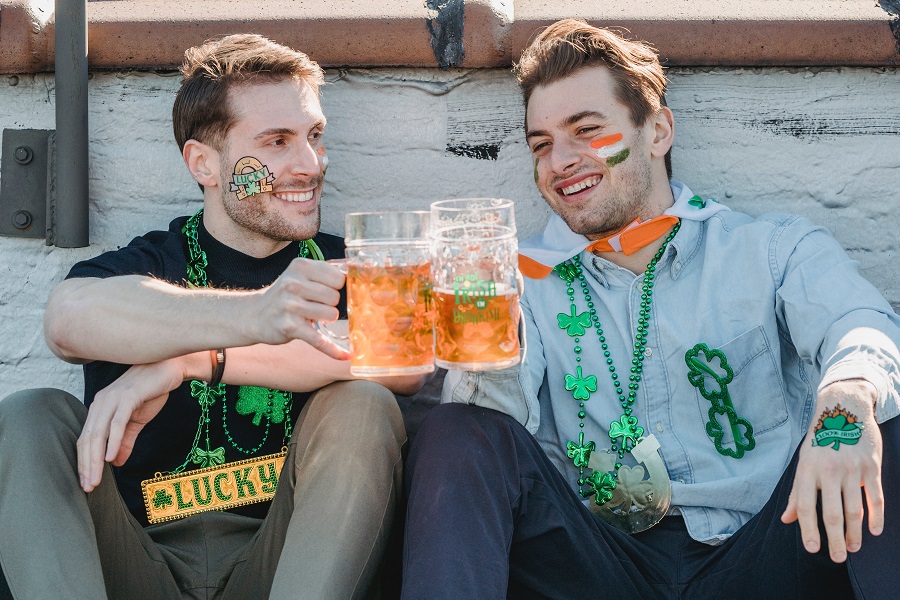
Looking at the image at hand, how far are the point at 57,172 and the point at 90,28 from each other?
1.58 ft

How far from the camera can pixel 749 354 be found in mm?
2592

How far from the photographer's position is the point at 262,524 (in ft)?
8.13

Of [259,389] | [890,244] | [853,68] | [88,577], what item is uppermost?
[853,68]

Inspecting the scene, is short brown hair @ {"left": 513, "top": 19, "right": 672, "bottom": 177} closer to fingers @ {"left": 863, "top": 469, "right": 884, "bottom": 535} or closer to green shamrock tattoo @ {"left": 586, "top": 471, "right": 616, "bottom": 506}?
green shamrock tattoo @ {"left": 586, "top": 471, "right": 616, "bottom": 506}

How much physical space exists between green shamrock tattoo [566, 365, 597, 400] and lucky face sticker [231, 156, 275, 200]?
101 cm

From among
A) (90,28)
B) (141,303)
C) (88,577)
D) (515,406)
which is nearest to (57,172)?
(90,28)

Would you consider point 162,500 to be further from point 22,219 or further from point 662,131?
point 662,131

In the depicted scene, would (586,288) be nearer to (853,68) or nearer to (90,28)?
(853,68)

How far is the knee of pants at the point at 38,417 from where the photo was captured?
218cm

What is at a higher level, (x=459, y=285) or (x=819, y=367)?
(x=459, y=285)

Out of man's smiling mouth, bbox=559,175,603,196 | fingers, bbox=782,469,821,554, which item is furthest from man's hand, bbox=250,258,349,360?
man's smiling mouth, bbox=559,175,603,196

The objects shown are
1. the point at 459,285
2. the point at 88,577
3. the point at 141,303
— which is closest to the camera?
the point at 459,285

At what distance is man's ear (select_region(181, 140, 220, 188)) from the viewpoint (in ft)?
9.63

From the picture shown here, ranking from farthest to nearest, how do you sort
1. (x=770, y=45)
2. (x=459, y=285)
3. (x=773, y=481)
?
1. (x=770, y=45)
2. (x=773, y=481)
3. (x=459, y=285)
